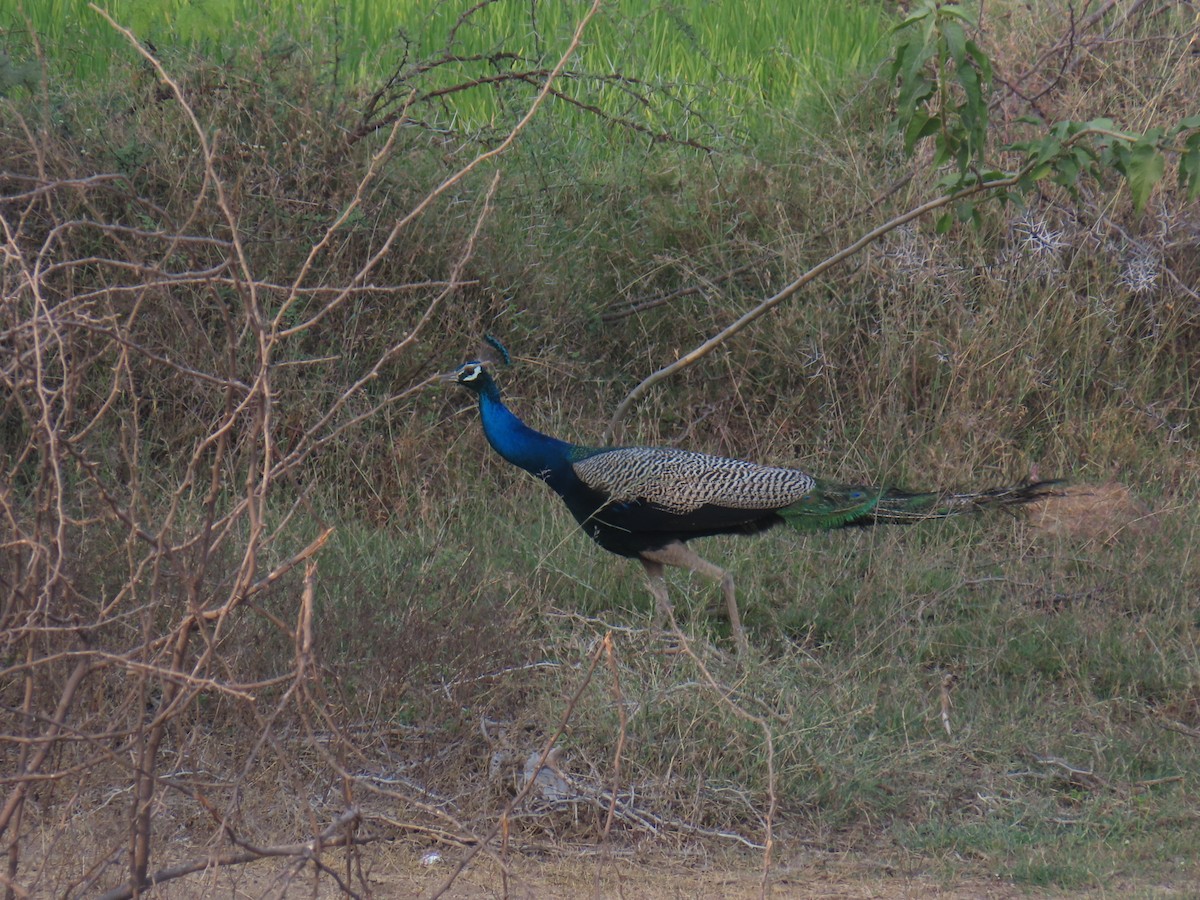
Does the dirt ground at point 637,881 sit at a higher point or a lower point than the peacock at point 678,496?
lower

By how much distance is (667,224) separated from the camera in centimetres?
645

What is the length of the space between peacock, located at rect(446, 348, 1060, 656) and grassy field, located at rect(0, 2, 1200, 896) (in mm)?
234

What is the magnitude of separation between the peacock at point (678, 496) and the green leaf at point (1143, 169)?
1205 millimetres

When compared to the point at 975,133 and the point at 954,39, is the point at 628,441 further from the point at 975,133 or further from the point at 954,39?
the point at 954,39

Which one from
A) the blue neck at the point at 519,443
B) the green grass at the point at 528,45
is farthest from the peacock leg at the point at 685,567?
the green grass at the point at 528,45

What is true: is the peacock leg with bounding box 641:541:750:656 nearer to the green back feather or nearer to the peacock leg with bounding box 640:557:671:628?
the peacock leg with bounding box 640:557:671:628

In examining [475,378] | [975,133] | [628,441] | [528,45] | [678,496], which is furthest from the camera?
[528,45]

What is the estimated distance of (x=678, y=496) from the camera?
4.69m

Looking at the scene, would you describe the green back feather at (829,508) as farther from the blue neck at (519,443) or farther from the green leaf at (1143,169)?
the green leaf at (1143,169)

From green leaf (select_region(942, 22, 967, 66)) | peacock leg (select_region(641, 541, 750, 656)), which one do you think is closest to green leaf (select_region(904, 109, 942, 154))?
green leaf (select_region(942, 22, 967, 66))

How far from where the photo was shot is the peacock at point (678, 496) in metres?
4.66

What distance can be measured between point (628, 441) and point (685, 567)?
1.29m

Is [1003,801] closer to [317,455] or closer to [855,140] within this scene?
[317,455]

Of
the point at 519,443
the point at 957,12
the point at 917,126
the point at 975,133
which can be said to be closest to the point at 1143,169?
the point at 975,133
